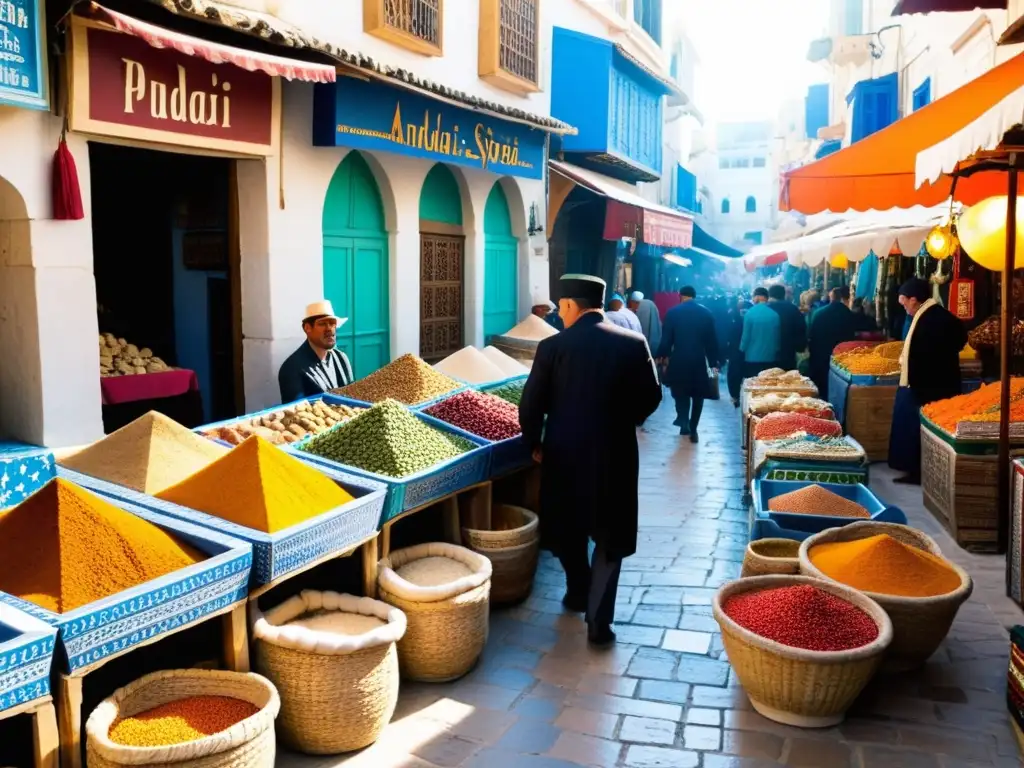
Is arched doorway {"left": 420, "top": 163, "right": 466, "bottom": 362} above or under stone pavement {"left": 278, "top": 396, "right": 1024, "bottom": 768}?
above

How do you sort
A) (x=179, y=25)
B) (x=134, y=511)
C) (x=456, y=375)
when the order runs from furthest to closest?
(x=456, y=375) → (x=179, y=25) → (x=134, y=511)

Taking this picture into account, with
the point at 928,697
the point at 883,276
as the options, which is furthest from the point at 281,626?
the point at 883,276

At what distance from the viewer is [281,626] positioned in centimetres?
362

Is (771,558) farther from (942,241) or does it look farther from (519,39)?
(519,39)

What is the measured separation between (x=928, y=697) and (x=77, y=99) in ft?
17.0

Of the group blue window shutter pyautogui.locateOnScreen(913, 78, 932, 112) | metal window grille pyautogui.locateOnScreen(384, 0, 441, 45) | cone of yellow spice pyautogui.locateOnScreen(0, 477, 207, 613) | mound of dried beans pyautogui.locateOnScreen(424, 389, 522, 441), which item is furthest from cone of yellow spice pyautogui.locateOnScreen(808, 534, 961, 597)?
blue window shutter pyautogui.locateOnScreen(913, 78, 932, 112)

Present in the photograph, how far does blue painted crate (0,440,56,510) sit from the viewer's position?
12.0 feet

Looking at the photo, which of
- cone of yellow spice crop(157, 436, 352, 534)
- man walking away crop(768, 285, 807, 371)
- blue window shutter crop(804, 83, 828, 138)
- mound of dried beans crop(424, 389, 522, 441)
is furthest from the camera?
blue window shutter crop(804, 83, 828, 138)

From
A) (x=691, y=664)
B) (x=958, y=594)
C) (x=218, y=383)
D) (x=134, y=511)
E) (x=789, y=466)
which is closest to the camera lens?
(x=134, y=511)

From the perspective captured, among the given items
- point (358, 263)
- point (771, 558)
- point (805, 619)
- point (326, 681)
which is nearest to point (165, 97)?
point (358, 263)

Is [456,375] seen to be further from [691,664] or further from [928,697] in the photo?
[928,697]

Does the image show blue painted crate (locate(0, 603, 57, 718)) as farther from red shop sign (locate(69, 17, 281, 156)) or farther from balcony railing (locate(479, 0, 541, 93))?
balcony railing (locate(479, 0, 541, 93))

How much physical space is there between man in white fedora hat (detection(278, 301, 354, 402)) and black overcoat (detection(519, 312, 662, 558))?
1988 mm

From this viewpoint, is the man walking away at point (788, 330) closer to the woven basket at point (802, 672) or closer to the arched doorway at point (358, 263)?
the arched doorway at point (358, 263)
